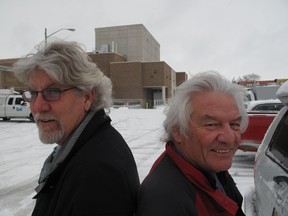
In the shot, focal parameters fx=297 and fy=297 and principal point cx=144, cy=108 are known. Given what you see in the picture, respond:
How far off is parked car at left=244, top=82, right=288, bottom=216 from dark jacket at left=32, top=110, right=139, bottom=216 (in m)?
0.88

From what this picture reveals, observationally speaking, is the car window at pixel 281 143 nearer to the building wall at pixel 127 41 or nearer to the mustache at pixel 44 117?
the mustache at pixel 44 117

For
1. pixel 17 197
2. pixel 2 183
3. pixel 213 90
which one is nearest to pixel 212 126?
pixel 213 90

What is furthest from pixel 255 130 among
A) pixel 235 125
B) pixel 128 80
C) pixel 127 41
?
pixel 127 41

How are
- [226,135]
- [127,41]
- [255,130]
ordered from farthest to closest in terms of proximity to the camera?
[127,41] < [255,130] < [226,135]

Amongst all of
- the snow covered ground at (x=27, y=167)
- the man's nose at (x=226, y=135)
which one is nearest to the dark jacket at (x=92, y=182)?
the man's nose at (x=226, y=135)

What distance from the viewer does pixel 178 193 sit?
141 centimetres

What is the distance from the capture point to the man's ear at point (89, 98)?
6.34ft

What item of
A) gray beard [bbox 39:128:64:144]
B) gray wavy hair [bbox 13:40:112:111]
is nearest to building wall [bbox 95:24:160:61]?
gray wavy hair [bbox 13:40:112:111]

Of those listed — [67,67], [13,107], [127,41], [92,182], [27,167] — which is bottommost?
[27,167]

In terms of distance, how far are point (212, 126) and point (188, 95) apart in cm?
22

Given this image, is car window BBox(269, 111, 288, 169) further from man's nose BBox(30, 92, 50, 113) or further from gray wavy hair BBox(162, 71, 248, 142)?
man's nose BBox(30, 92, 50, 113)

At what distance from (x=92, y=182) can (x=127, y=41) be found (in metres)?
74.1

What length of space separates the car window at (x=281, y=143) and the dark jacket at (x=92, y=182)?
46.4 inches

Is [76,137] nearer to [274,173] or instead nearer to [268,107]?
[274,173]
